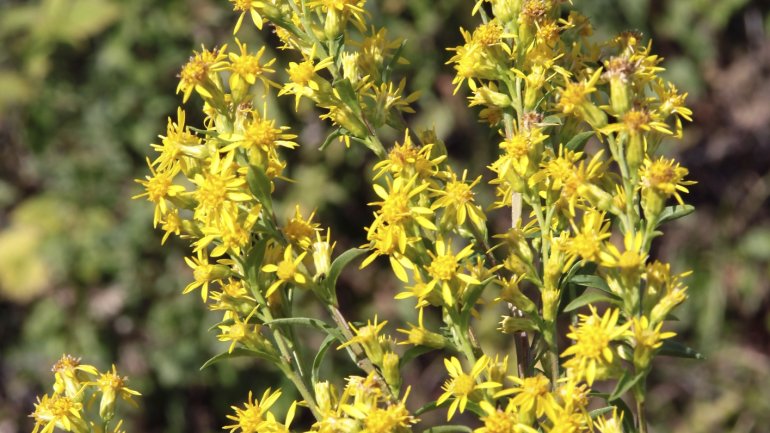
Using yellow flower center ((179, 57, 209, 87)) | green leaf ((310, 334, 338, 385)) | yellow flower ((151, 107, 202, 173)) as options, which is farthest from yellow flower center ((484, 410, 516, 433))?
yellow flower center ((179, 57, 209, 87))

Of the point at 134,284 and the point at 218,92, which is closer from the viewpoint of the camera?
the point at 218,92

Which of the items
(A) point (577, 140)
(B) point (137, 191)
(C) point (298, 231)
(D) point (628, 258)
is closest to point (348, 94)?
(C) point (298, 231)

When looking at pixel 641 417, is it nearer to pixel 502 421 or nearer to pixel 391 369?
pixel 502 421

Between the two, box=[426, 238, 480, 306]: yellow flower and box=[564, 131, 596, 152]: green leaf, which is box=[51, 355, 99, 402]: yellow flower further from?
box=[564, 131, 596, 152]: green leaf

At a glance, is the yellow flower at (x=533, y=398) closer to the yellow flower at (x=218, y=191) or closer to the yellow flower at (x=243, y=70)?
the yellow flower at (x=218, y=191)

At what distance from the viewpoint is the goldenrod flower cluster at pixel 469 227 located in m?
1.04

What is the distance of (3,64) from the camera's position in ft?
11.2

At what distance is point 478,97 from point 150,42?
2.31 metres

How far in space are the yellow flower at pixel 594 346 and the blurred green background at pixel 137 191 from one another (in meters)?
2.25

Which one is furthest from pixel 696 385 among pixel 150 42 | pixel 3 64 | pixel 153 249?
pixel 3 64

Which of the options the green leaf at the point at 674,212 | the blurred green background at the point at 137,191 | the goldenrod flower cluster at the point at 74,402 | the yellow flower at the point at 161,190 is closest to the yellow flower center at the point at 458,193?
the green leaf at the point at 674,212

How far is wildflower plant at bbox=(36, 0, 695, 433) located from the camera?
3.41 ft

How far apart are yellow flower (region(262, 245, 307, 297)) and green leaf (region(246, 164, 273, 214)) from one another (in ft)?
0.21

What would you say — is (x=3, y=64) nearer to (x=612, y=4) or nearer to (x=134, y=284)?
(x=134, y=284)
